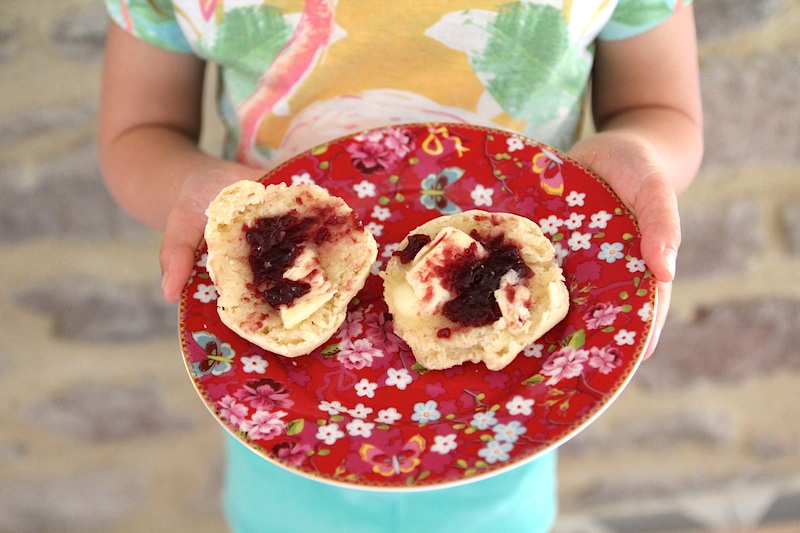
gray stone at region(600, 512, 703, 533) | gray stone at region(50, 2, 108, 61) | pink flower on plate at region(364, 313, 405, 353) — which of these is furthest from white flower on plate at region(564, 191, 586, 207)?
gray stone at region(600, 512, 703, 533)

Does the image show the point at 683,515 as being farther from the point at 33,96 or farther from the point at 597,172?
the point at 33,96

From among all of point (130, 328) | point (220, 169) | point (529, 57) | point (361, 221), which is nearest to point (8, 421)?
point (130, 328)

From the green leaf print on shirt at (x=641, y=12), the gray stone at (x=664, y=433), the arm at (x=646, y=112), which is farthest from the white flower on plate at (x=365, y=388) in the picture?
the gray stone at (x=664, y=433)

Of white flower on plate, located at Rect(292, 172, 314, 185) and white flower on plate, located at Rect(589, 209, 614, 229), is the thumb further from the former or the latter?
white flower on plate, located at Rect(292, 172, 314, 185)

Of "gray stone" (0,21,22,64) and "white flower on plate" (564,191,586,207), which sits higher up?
"white flower on plate" (564,191,586,207)

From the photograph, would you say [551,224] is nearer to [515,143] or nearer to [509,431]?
[515,143]
